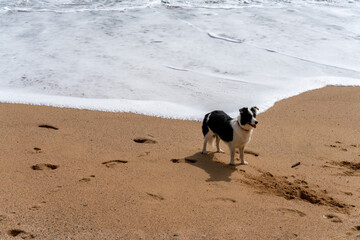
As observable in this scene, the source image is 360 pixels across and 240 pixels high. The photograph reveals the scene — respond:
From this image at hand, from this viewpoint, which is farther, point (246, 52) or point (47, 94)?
point (246, 52)

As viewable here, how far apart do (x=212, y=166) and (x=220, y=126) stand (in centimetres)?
55

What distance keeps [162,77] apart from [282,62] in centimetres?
294

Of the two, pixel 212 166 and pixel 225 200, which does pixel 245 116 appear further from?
pixel 225 200

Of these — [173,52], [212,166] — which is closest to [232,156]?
[212,166]

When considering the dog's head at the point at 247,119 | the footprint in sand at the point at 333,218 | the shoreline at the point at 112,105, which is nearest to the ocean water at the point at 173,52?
the shoreline at the point at 112,105

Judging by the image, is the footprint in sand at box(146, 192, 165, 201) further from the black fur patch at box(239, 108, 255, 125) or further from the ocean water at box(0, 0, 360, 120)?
the ocean water at box(0, 0, 360, 120)

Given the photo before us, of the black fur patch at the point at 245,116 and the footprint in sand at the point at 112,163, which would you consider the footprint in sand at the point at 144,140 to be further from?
the black fur patch at the point at 245,116

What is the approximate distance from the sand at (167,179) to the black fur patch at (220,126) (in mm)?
351

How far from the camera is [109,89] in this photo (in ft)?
28.1

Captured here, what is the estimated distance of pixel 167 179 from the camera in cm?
522

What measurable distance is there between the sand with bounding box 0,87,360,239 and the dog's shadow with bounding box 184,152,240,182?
1cm

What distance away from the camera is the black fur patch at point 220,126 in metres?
5.85

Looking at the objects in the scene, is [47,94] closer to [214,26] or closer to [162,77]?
[162,77]

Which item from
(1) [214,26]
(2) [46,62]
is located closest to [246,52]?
(1) [214,26]
